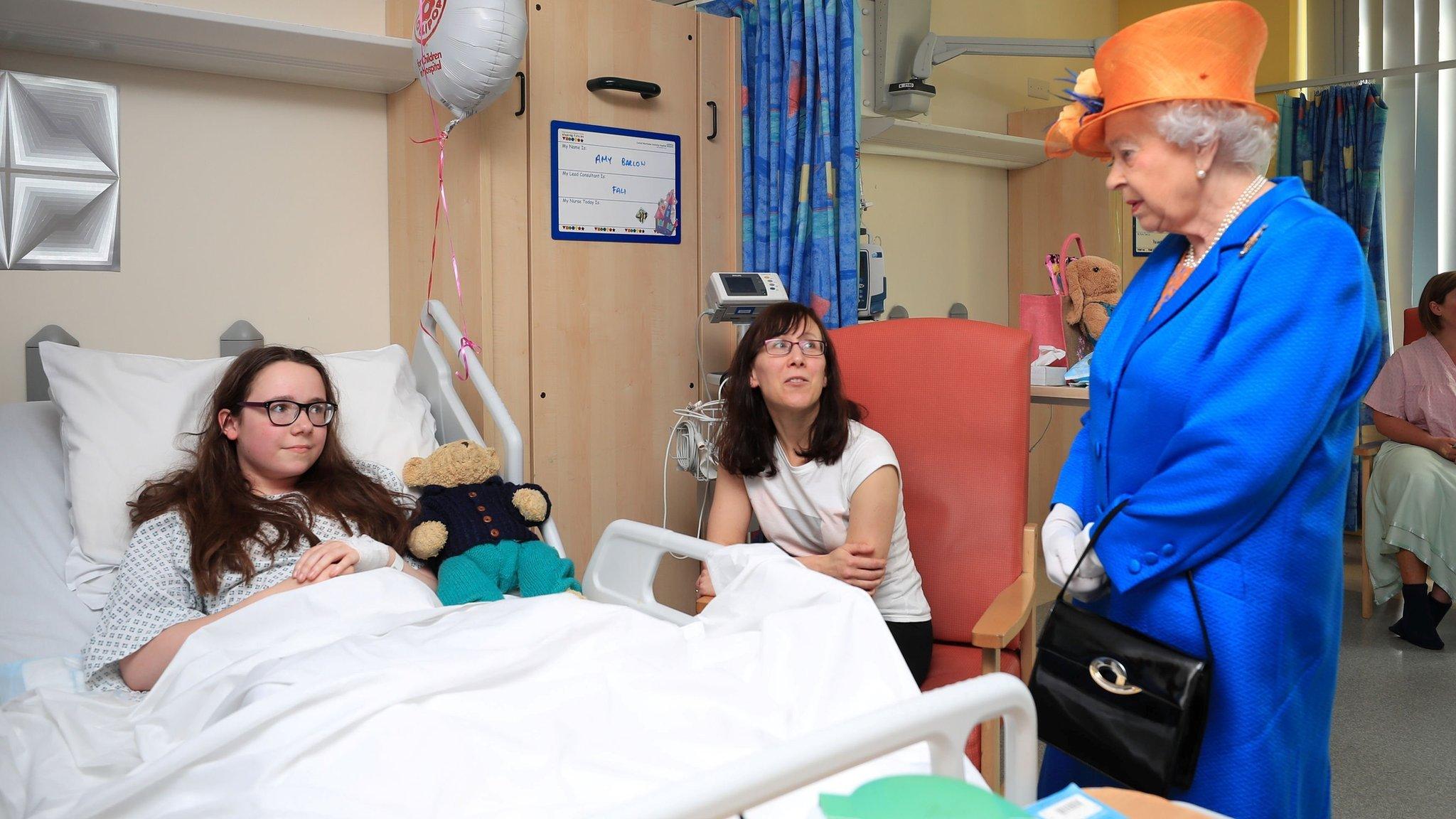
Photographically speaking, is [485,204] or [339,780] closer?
[339,780]

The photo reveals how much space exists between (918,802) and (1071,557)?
0.96m

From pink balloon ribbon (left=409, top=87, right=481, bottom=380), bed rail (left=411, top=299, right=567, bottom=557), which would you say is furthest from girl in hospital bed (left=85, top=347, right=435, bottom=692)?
pink balloon ribbon (left=409, top=87, right=481, bottom=380)

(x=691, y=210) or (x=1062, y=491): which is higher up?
(x=691, y=210)

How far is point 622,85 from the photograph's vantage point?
2.67 m

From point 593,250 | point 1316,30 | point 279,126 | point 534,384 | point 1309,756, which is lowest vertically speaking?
point 1309,756

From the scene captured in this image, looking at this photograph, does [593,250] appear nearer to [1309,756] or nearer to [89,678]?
[89,678]

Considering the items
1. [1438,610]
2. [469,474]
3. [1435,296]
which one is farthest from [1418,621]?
[469,474]

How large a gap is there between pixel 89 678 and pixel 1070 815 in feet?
5.10

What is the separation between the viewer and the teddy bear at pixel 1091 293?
9.64 feet

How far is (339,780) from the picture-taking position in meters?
1.13

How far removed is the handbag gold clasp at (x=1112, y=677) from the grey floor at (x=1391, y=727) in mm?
1430

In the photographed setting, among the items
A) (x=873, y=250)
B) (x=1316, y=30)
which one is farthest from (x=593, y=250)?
(x=1316, y=30)

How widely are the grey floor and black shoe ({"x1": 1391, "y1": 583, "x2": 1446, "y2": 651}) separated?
1.5 inches

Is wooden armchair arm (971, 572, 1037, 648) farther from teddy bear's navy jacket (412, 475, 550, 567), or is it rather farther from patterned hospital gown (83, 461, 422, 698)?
patterned hospital gown (83, 461, 422, 698)
